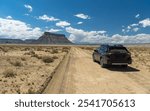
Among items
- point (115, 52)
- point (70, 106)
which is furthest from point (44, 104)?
point (115, 52)

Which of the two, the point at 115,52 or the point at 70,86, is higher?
the point at 115,52

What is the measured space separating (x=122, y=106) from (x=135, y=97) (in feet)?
4.99

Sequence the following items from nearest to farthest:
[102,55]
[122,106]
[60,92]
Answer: [122,106] → [60,92] → [102,55]

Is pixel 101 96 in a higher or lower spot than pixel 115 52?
lower

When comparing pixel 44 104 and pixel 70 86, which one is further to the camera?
pixel 70 86

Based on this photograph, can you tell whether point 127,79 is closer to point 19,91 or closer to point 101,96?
point 101,96

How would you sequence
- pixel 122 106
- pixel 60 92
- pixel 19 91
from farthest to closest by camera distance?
pixel 19 91 → pixel 60 92 → pixel 122 106

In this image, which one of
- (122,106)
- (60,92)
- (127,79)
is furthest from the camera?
(127,79)

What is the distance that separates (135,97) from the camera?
32.2 feet

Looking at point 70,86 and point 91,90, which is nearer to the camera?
point 91,90

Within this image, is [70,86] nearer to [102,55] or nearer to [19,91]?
[19,91]

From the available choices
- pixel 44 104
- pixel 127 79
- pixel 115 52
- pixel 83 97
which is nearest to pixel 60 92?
pixel 83 97

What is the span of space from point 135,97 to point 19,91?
200 inches

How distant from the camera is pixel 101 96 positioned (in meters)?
9.90
